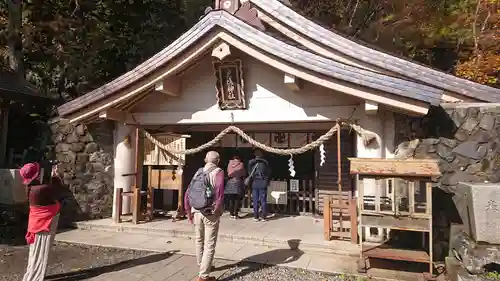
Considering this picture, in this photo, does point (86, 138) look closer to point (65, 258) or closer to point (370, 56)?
point (65, 258)

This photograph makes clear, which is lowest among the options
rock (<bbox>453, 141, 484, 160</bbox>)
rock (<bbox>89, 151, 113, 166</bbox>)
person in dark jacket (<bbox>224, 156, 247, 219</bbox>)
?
person in dark jacket (<bbox>224, 156, 247, 219</bbox>)

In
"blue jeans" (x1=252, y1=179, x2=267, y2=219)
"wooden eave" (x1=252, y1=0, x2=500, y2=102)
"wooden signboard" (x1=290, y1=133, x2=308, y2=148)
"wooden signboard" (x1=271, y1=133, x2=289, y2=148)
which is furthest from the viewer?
"wooden signboard" (x1=271, y1=133, x2=289, y2=148)

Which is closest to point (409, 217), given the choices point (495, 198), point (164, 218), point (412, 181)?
point (412, 181)

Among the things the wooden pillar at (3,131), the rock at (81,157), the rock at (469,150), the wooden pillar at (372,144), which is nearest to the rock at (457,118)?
the rock at (469,150)

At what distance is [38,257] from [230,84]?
5.72 metres

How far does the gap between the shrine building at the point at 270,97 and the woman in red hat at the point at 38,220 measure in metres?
3.88

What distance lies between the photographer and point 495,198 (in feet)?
18.1

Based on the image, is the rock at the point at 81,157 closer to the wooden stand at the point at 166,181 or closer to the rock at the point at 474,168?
the wooden stand at the point at 166,181

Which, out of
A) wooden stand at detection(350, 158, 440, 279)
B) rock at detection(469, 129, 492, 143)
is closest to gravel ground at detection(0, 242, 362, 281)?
wooden stand at detection(350, 158, 440, 279)

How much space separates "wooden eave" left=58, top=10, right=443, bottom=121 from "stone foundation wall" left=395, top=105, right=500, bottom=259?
80cm

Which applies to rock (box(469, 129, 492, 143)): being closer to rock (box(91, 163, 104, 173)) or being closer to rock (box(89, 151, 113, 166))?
rock (box(89, 151, 113, 166))

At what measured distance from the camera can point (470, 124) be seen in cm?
716

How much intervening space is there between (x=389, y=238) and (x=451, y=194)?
1590mm

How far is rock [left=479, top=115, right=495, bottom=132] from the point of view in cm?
702
